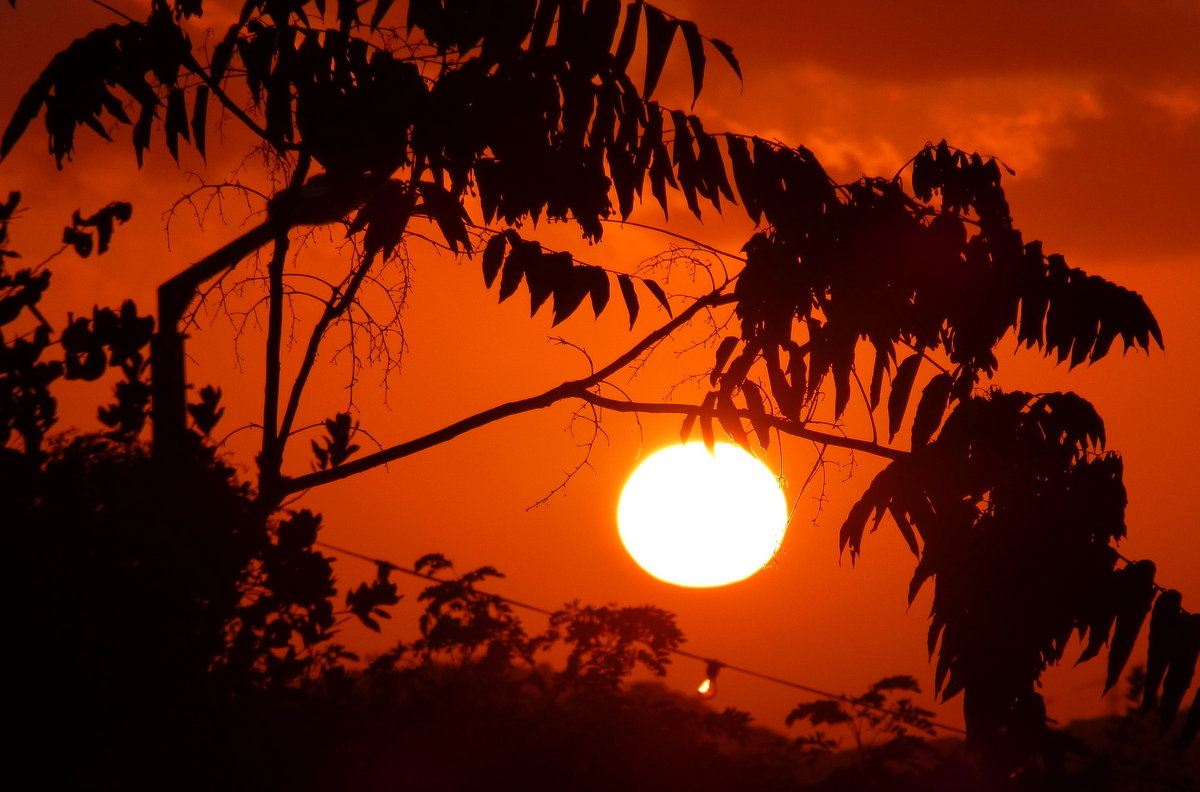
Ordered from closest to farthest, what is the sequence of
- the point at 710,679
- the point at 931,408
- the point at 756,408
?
1. the point at 931,408
2. the point at 756,408
3. the point at 710,679

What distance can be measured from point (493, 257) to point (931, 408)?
1642 mm

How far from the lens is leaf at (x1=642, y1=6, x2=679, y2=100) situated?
377 cm

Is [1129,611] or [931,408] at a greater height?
[931,408]

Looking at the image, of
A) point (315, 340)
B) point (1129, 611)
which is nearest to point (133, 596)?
point (315, 340)

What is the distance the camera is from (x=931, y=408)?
13.5ft

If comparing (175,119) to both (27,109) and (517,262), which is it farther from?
(517,262)

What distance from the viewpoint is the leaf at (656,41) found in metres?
3.77

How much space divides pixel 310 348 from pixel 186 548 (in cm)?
102

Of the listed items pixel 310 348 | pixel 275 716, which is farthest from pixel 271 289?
pixel 275 716

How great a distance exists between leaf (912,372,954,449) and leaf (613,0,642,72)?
155 centimetres

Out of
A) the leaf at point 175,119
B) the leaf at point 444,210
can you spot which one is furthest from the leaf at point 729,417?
the leaf at point 175,119

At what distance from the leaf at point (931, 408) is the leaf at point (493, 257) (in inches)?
62.0

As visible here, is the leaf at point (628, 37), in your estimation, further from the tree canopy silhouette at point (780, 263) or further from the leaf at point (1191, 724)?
the leaf at point (1191, 724)

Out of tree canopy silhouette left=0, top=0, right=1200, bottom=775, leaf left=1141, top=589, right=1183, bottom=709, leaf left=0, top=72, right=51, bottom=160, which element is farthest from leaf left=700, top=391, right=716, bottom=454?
leaf left=0, top=72, right=51, bottom=160
